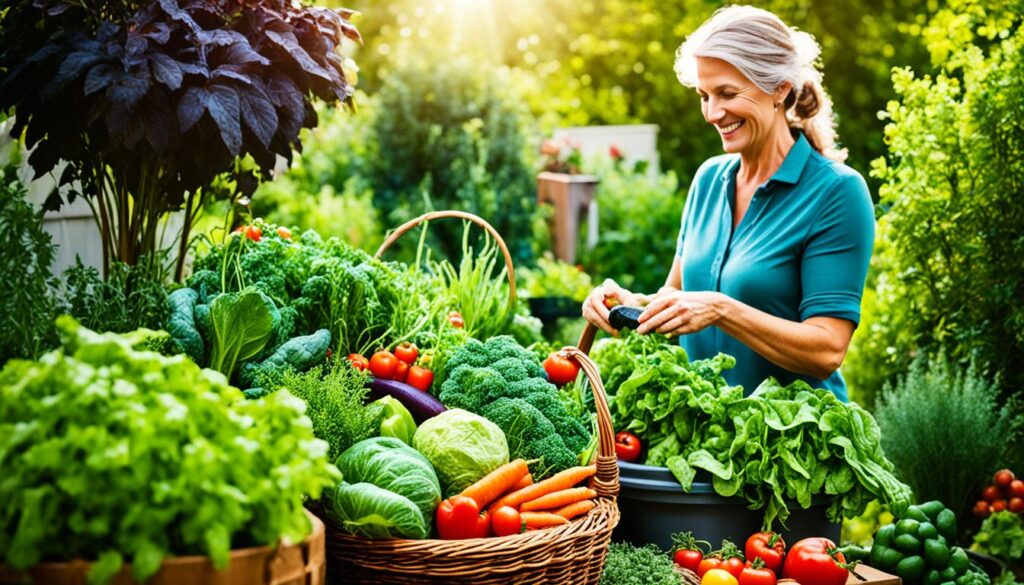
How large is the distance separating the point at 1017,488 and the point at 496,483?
3210 mm

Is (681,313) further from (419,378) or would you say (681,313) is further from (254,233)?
(254,233)

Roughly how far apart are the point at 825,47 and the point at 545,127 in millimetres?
9632

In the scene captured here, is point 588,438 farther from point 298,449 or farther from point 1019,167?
point 1019,167

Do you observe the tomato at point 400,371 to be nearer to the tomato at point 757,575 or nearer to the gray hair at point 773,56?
the tomato at point 757,575

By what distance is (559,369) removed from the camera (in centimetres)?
304

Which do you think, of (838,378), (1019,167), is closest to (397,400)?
(838,378)

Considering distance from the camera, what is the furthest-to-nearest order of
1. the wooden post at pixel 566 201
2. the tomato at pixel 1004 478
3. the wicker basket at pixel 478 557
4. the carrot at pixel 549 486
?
the wooden post at pixel 566 201 → the tomato at pixel 1004 478 → the carrot at pixel 549 486 → the wicker basket at pixel 478 557

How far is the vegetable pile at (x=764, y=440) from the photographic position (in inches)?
112

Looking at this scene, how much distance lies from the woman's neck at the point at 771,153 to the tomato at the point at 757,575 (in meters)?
1.35

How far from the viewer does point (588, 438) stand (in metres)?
2.83

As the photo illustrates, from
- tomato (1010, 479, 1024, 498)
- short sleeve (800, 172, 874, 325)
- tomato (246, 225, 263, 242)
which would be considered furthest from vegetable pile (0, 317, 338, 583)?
tomato (1010, 479, 1024, 498)

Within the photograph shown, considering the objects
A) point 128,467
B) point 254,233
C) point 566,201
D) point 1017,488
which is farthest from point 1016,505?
point 566,201

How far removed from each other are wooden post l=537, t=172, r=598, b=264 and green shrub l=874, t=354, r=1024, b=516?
13.8 feet

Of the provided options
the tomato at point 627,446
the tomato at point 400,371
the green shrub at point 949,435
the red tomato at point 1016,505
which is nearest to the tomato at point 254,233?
the tomato at point 400,371
